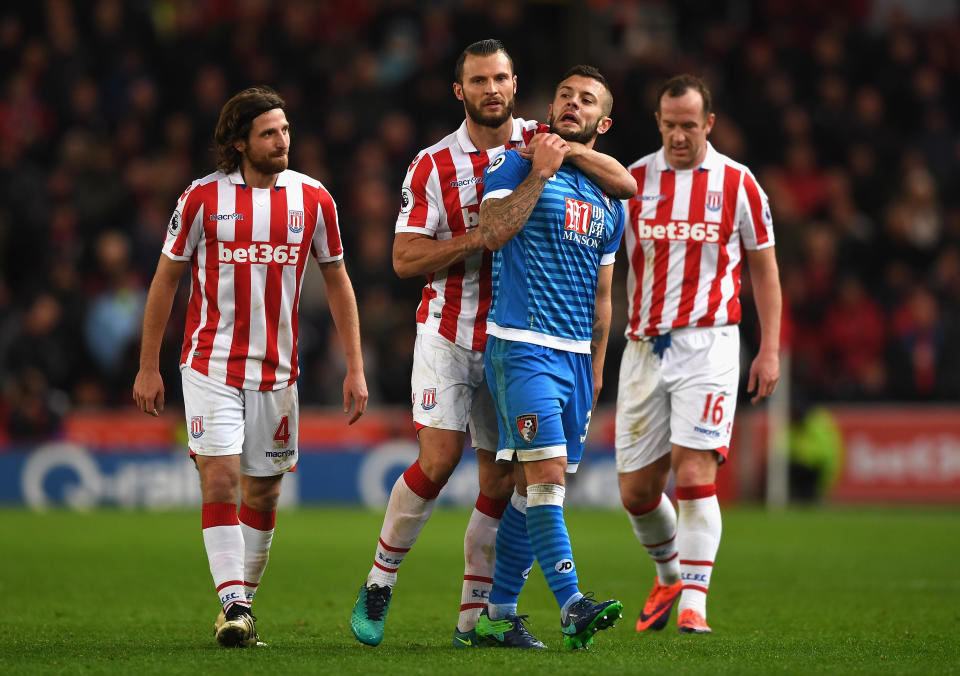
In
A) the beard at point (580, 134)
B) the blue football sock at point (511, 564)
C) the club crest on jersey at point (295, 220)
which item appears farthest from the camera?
the club crest on jersey at point (295, 220)

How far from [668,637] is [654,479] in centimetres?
97

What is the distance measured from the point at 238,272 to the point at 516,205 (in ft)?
4.33

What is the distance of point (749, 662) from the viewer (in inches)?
214

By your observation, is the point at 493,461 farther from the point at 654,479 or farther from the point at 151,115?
the point at 151,115

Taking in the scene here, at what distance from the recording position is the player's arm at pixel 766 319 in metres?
7.14

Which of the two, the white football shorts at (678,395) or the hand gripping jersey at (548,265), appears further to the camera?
the white football shorts at (678,395)

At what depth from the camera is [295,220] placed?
20.6ft

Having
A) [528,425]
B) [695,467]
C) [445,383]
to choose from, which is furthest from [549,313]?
[695,467]

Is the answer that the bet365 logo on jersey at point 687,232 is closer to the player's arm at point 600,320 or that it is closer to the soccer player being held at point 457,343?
the player's arm at point 600,320

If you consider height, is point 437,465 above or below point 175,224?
below

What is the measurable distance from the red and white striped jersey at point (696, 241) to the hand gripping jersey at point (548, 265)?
1360 mm

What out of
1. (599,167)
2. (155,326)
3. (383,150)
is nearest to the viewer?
(599,167)

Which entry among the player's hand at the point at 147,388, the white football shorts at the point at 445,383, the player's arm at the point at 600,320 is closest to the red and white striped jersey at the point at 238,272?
the player's hand at the point at 147,388

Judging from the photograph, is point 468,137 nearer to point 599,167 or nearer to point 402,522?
point 599,167
